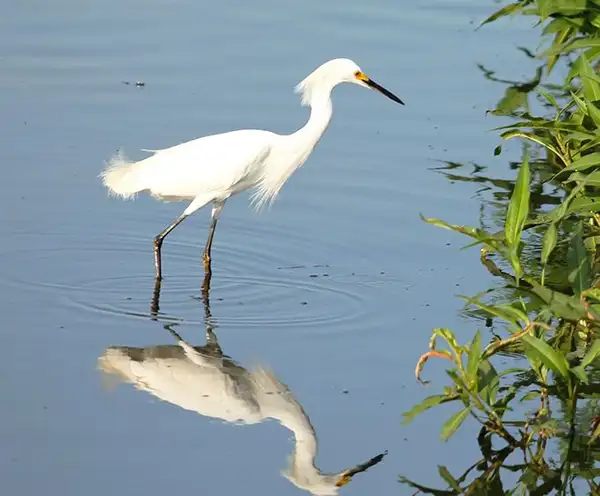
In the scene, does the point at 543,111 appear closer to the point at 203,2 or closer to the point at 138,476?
the point at 203,2

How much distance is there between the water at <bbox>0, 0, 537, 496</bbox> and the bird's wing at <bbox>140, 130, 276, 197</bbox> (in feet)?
1.34

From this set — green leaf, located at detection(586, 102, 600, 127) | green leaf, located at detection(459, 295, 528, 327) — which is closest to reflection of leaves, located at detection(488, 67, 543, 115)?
green leaf, located at detection(586, 102, 600, 127)

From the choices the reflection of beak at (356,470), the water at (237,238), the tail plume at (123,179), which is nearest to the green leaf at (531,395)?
the water at (237,238)

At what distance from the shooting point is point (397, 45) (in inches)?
467

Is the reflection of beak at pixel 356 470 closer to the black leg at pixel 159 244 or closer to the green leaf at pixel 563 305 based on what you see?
the green leaf at pixel 563 305

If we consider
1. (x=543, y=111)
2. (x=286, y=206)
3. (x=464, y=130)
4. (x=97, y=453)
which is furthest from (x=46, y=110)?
(x=97, y=453)

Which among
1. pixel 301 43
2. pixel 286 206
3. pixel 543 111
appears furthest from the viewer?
pixel 301 43

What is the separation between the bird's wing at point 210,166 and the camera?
7.95 meters

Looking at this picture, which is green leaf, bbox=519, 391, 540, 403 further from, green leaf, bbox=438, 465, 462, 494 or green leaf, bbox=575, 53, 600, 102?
green leaf, bbox=575, 53, 600, 102

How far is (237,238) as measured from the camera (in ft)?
27.4

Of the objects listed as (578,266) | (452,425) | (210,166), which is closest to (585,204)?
(578,266)

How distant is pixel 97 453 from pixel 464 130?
17.8ft

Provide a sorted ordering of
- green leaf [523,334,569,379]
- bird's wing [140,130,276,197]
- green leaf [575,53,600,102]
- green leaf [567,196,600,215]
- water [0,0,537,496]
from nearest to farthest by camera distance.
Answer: green leaf [523,334,569,379], water [0,0,537,496], green leaf [567,196,600,215], green leaf [575,53,600,102], bird's wing [140,130,276,197]

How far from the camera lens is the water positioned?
5.54 meters
